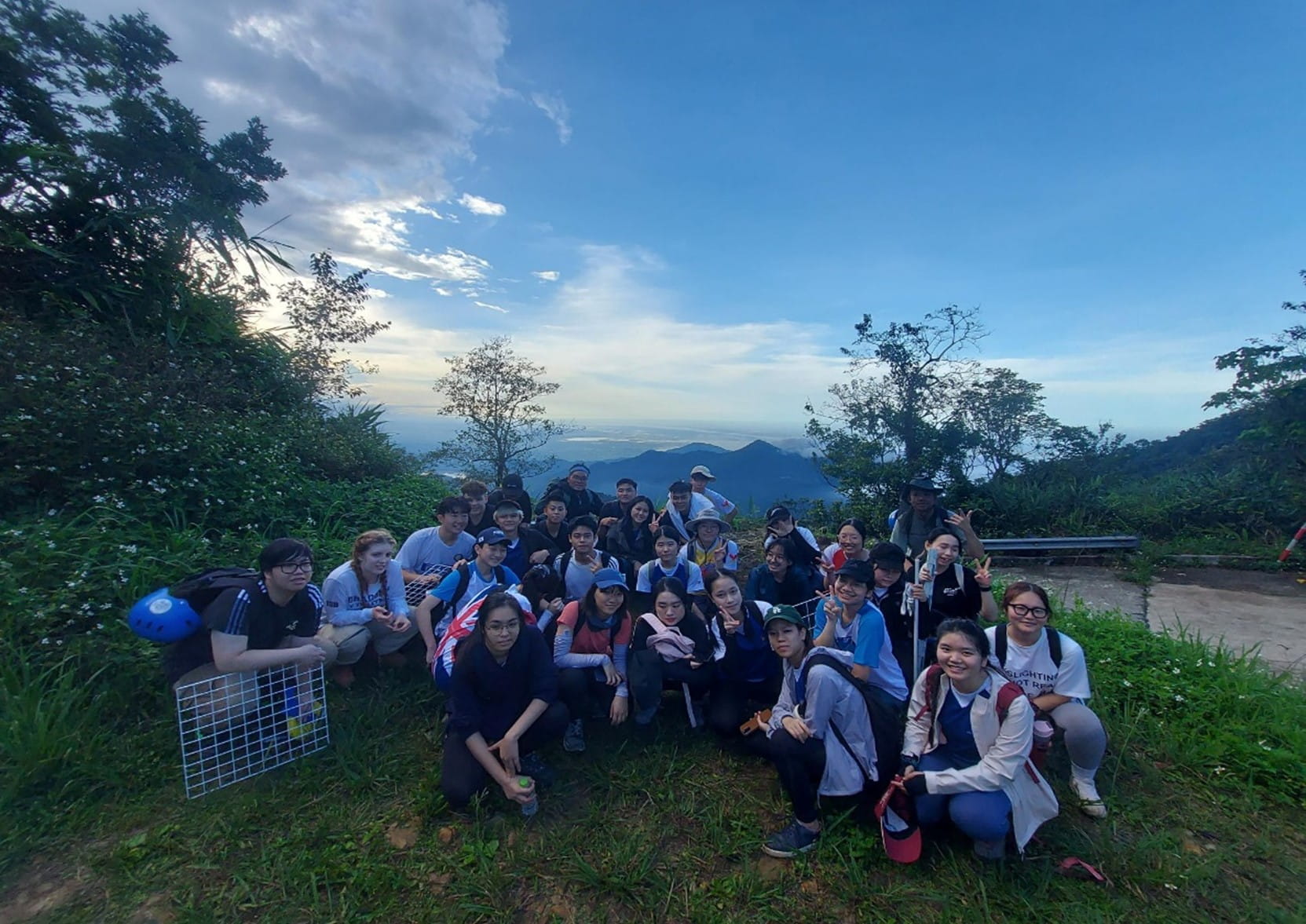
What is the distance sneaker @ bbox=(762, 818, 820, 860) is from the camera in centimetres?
294

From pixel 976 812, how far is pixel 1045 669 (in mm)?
1061

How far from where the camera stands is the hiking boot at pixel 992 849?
280cm

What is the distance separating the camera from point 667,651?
3.76 metres

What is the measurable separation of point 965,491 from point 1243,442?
4066 millimetres

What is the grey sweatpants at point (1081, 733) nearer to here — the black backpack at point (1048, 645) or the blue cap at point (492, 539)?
the black backpack at point (1048, 645)

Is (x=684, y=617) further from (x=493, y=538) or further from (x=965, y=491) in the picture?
(x=965, y=491)

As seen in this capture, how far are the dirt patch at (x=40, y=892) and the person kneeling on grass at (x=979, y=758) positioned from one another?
13.2ft

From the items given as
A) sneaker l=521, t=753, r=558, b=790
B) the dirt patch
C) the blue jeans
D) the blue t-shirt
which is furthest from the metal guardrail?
the dirt patch

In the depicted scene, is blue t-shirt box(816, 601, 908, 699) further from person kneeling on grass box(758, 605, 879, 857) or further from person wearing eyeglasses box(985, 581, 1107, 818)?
person wearing eyeglasses box(985, 581, 1107, 818)

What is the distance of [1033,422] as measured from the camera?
34.0ft

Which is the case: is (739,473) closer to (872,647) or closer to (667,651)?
(667,651)

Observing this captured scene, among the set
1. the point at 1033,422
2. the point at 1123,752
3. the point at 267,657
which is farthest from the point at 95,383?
the point at 1033,422

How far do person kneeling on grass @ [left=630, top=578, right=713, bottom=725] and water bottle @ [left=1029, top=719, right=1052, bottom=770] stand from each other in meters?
1.90

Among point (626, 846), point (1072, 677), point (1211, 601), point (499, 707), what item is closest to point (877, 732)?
point (1072, 677)
